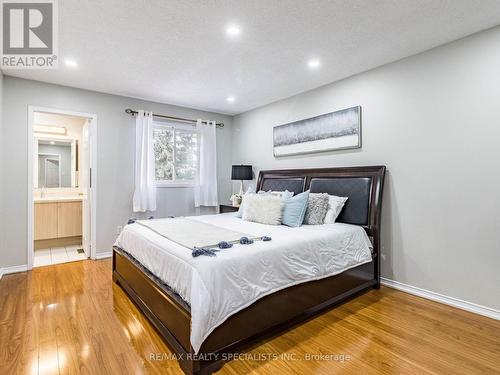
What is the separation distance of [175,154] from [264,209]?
7.91 feet

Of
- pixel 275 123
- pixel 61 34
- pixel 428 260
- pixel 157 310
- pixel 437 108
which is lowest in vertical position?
pixel 157 310

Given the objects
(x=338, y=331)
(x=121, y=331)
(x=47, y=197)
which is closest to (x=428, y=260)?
(x=338, y=331)

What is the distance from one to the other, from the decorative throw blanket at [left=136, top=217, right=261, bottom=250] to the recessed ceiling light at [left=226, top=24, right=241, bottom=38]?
1844 millimetres

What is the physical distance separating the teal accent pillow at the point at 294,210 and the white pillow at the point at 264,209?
0.20ft

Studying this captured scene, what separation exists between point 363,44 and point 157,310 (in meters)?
3.05

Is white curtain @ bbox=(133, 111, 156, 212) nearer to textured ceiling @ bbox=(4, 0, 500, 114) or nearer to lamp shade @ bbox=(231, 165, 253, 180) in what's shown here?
textured ceiling @ bbox=(4, 0, 500, 114)

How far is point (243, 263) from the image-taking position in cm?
190

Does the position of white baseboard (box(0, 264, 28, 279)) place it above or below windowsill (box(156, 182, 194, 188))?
below

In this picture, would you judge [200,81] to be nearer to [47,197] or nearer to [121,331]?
[121,331]

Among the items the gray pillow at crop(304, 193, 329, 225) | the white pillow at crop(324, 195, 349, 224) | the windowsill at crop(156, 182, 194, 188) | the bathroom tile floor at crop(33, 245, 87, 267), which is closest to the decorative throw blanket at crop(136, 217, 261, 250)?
the gray pillow at crop(304, 193, 329, 225)

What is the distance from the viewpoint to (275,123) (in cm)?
458

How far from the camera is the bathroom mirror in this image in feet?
16.1

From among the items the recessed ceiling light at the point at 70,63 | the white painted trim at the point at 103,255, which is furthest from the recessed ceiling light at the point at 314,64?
the white painted trim at the point at 103,255

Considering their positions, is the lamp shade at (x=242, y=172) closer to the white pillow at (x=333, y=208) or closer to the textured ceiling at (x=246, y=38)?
the textured ceiling at (x=246, y=38)
